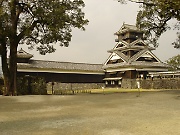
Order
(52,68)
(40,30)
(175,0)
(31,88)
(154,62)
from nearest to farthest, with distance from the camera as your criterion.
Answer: (175,0), (40,30), (31,88), (52,68), (154,62)

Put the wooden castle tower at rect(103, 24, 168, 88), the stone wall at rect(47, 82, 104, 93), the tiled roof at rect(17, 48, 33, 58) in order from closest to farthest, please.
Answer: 1. the stone wall at rect(47, 82, 104, 93)
2. the tiled roof at rect(17, 48, 33, 58)
3. the wooden castle tower at rect(103, 24, 168, 88)

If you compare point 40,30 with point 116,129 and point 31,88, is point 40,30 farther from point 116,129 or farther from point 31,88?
point 116,129

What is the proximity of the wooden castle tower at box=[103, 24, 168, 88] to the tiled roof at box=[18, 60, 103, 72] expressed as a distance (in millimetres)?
3234

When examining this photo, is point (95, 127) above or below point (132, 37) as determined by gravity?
below

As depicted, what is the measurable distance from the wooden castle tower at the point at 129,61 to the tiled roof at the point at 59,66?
10.6 feet

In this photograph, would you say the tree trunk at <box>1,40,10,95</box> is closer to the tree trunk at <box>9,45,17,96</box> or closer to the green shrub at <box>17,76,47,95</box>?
the tree trunk at <box>9,45,17,96</box>

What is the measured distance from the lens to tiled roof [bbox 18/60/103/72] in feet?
135

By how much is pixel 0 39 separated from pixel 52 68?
75.4 feet

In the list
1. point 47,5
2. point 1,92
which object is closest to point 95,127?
point 47,5

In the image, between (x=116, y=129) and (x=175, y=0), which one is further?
(x=175, y=0)

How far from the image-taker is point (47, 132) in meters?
5.90

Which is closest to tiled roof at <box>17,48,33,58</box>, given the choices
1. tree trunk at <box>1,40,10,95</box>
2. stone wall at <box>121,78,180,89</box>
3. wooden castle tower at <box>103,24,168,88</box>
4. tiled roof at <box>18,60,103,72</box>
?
Answer: tiled roof at <box>18,60,103,72</box>

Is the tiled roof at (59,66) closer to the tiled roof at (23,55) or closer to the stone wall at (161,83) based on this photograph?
the tiled roof at (23,55)

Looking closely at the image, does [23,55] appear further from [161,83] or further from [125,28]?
[161,83]
